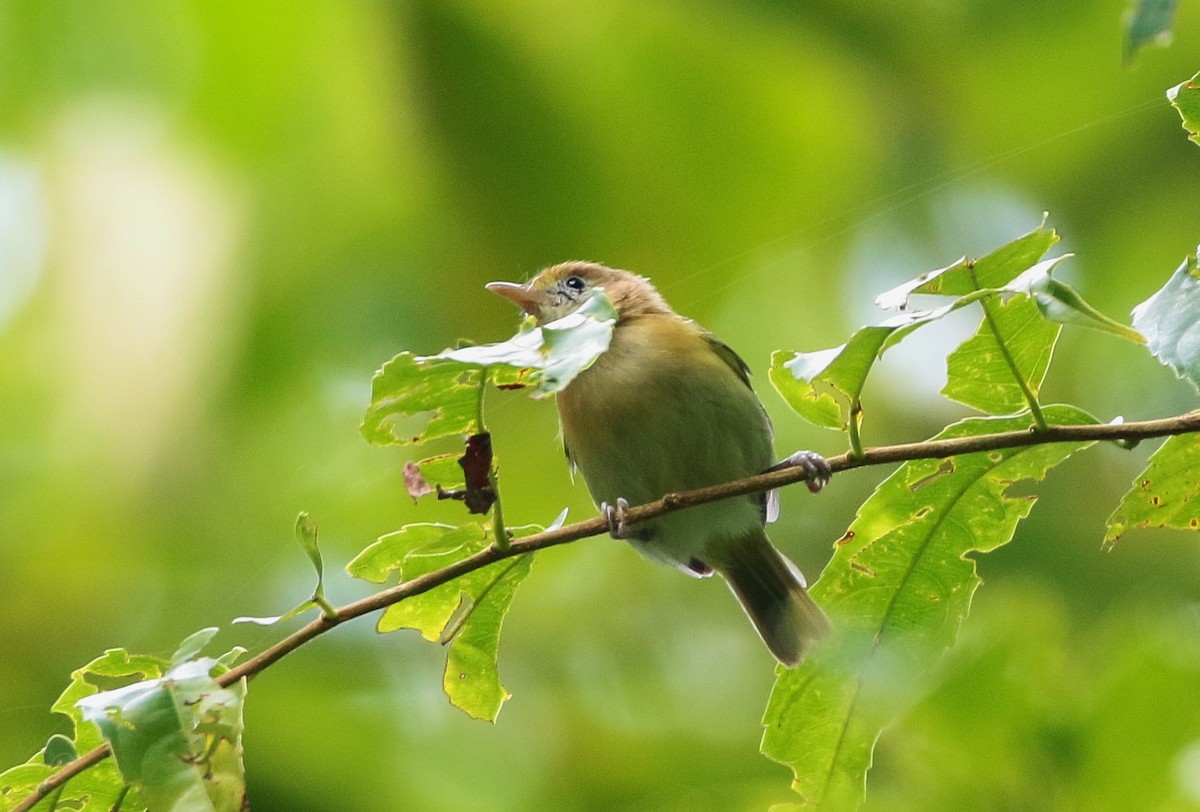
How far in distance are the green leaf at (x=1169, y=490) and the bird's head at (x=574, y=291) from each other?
2.22 metres

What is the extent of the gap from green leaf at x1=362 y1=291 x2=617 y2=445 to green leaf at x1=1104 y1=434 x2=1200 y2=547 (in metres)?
0.83

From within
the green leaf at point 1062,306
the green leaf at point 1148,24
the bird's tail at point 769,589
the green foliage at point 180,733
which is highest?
the green leaf at point 1148,24

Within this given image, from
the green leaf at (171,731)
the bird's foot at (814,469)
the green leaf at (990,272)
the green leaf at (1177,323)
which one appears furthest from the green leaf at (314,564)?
the green leaf at (1177,323)

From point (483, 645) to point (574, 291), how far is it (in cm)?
229

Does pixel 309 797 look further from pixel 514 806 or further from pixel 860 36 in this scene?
pixel 860 36

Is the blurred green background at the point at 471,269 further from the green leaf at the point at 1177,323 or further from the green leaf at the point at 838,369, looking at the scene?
the green leaf at the point at 1177,323

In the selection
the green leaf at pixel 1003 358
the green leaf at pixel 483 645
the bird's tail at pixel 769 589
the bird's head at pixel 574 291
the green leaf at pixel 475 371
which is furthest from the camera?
the bird's head at pixel 574 291

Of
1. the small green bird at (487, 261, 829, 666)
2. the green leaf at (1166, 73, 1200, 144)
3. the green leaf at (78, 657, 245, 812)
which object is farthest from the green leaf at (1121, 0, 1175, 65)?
the small green bird at (487, 261, 829, 666)

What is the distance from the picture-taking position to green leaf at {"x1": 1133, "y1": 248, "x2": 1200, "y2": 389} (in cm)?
150

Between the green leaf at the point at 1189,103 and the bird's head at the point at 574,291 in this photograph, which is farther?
the bird's head at the point at 574,291

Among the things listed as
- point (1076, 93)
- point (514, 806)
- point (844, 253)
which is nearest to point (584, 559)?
point (514, 806)

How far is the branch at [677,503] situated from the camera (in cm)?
160

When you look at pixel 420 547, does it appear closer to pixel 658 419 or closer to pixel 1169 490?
pixel 1169 490

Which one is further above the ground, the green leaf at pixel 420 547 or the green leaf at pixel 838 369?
the green leaf at pixel 838 369
